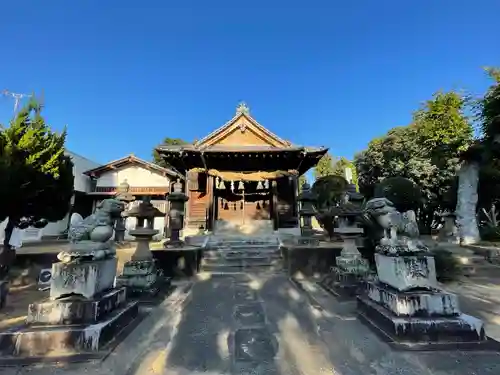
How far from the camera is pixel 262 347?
2.93 metres

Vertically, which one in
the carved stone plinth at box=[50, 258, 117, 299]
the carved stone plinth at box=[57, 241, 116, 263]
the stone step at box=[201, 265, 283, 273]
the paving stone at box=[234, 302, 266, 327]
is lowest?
the stone step at box=[201, 265, 283, 273]

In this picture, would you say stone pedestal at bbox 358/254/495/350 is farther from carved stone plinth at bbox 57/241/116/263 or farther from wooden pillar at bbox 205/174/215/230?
wooden pillar at bbox 205/174/215/230

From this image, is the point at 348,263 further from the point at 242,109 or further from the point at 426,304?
the point at 242,109

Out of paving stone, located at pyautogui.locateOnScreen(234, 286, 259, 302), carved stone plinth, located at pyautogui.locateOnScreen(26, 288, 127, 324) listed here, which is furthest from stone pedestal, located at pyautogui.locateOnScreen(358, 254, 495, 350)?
carved stone plinth, located at pyautogui.locateOnScreen(26, 288, 127, 324)

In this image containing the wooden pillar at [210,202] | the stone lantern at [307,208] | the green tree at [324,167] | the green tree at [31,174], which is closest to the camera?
the green tree at [31,174]

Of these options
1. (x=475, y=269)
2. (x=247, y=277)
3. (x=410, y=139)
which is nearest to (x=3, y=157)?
(x=247, y=277)

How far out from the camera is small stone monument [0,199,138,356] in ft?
8.93

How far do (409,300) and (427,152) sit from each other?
17895mm

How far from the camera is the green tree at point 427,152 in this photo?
1497cm

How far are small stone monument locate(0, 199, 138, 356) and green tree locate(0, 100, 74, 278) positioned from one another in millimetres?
6154

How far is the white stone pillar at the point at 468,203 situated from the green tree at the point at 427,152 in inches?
39.3

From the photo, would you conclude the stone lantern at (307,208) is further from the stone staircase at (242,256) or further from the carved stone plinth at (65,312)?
the carved stone plinth at (65,312)

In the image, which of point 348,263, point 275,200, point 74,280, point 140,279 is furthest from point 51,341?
point 275,200

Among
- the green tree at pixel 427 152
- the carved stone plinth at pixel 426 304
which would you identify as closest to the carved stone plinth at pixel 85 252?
the carved stone plinth at pixel 426 304
